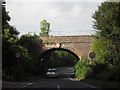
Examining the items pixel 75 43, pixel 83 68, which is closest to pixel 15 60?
pixel 83 68

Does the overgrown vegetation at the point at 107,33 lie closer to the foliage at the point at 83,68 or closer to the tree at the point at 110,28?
the tree at the point at 110,28

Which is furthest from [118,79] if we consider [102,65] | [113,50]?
[113,50]

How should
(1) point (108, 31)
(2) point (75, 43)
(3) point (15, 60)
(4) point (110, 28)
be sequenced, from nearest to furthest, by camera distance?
(3) point (15, 60) → (4) point (110, 28) → (1) point (108, 31) → (2) point (75, 43)

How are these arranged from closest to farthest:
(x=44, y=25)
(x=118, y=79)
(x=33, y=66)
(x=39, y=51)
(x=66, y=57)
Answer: (x=118, y=79) → (x=33, y=66) → (x=39, y=51) → (x=44, y=25) → (x=66, y=57)

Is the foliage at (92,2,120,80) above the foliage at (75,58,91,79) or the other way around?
above

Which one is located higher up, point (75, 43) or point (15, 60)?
point (75, 43)

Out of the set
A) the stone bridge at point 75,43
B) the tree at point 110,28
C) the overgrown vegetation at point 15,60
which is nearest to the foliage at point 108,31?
the tree at point 110,28

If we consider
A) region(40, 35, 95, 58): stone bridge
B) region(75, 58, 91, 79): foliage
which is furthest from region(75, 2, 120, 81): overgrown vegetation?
region(40, 35, 95, 58): stone bridge

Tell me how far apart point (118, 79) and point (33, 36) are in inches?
1380

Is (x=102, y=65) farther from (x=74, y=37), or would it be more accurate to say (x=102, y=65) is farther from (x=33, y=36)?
(x=33, y=36)

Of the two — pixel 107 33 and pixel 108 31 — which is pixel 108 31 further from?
pixel 107 33

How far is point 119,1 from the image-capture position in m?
44.3

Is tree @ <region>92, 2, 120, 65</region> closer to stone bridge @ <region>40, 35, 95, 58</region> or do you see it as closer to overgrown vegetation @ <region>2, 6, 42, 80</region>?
stone bridge @ <region>40, 35, 95, 58</region>

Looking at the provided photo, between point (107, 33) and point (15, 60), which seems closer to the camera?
point (15, 60)
